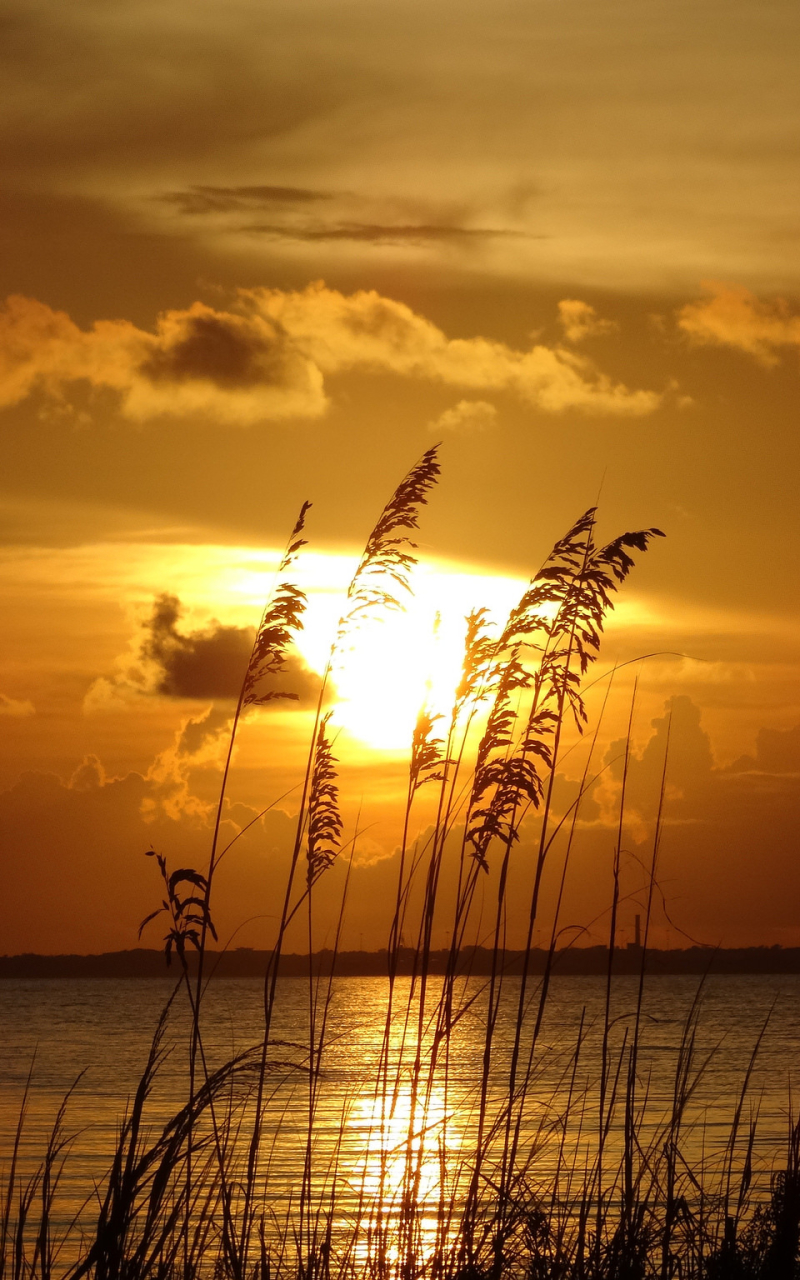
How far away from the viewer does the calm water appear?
6.04 meters

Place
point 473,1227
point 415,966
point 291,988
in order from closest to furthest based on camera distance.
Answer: point 473,1227, point 415,966, point 291,988

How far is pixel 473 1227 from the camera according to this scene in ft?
16.6

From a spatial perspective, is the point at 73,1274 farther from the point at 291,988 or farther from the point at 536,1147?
the point at 291,988

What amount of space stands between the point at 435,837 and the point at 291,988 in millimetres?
202939

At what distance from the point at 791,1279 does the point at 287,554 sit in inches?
157

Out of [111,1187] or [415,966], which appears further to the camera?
[415,966]

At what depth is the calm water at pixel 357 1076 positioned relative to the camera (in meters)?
6.04

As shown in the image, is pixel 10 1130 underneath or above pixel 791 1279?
underneath

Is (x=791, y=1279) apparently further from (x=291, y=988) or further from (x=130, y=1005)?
(x=291, y=988)

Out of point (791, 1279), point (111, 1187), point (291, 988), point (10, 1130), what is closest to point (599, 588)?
point (111, 1187)

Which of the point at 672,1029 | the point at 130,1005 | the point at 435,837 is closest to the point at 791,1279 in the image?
the point at 435,837

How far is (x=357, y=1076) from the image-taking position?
8.90m

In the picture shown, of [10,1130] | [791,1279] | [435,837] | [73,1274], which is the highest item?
[435,837]

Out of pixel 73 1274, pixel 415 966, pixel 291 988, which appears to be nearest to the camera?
pixel 73 1274
